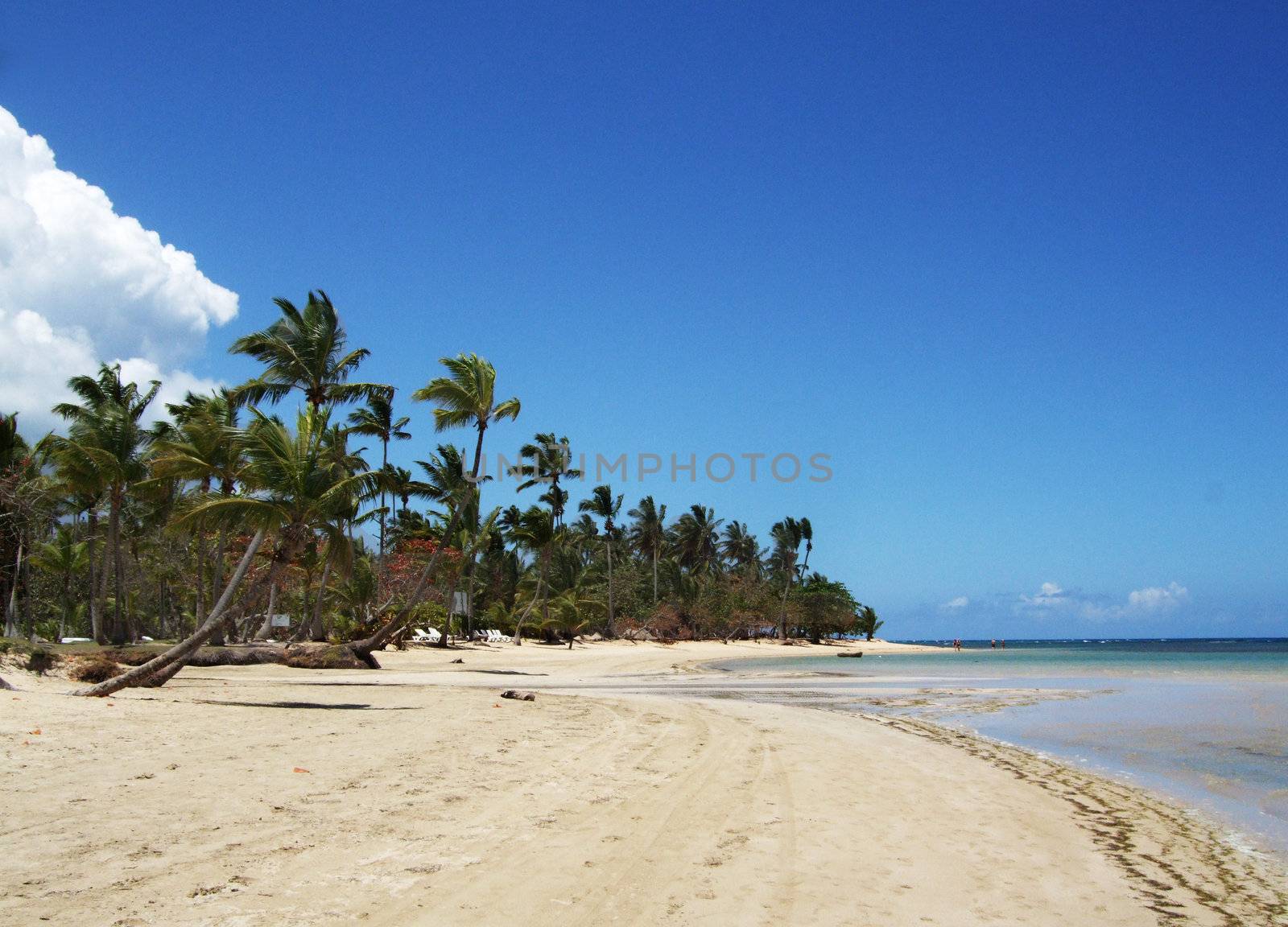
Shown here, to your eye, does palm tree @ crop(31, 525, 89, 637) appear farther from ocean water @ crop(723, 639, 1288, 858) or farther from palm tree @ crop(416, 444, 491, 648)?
ocean water @ crop(723, 639, 1288, 858)

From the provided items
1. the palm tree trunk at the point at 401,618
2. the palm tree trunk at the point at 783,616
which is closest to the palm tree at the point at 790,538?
the palm tree trunk at the point at 783,616

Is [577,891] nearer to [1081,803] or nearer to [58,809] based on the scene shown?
[58,809]

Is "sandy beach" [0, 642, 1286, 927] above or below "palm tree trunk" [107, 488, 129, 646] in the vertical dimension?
below

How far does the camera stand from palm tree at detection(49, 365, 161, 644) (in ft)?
77.6

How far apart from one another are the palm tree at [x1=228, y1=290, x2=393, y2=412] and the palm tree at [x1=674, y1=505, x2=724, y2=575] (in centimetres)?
6101

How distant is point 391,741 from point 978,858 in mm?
5997

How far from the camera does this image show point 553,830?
5883mm

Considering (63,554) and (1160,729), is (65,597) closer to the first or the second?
(63,554)

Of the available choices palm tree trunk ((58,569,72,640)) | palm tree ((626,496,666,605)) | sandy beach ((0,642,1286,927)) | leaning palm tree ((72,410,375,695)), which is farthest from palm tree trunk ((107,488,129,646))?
palm tree ((626,496,666,605))

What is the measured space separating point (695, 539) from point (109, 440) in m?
62.7

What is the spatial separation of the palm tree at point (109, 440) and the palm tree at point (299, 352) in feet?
13.3

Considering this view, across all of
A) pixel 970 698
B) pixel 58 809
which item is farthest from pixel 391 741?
pixel 970 698

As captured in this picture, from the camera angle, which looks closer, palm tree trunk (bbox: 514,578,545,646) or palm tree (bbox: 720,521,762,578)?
palm tree trunk (bbox: 514,578,545,646)

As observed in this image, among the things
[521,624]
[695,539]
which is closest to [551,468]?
[521,624]
